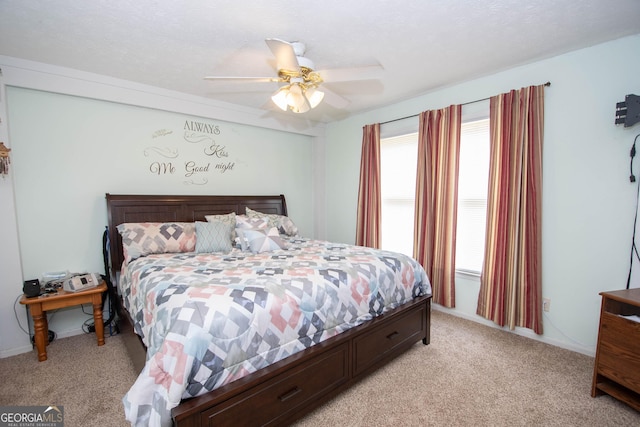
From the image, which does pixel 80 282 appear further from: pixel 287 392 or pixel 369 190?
pixel 369 190

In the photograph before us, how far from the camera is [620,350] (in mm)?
1733

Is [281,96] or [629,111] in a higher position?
[281,96]

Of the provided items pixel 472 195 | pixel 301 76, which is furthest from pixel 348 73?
pixel 472 195

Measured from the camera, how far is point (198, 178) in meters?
3.57

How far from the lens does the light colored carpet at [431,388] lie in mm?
1719

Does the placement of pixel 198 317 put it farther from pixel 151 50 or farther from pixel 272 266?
pixel 151 50

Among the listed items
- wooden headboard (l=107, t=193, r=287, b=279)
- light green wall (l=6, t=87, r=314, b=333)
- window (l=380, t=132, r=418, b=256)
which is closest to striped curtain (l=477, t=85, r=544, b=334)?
window (l=380, t=132, r=418, b=256)

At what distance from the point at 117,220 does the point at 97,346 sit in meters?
1.20


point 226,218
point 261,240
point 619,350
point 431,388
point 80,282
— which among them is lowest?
point 431,388

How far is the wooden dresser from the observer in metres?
1.67

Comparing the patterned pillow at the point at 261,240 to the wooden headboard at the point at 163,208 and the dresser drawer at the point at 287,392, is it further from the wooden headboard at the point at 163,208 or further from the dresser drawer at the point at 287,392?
the dresser drawer at the point at 287,392

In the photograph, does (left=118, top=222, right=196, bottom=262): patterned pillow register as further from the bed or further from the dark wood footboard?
the dark wood footboard

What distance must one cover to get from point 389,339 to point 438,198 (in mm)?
1749

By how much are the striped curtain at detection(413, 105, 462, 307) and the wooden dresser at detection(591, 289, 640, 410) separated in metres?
1.38
